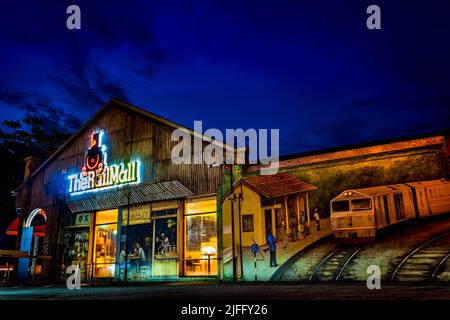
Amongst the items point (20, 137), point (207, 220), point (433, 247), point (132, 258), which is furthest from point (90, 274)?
point (20, 137)

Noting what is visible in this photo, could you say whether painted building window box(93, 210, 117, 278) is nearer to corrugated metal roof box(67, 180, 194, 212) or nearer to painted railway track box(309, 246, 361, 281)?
corrugated metal roof box(67, 180, 194, 212)

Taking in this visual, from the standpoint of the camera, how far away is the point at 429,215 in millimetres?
10773

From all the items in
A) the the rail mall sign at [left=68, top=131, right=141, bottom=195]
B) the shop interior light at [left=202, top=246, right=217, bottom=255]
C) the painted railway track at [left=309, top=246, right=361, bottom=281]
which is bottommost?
the painted railway track at [left=309, top=246, right=361, bottom=281]

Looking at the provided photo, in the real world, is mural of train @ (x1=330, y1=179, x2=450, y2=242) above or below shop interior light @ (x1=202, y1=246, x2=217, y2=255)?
above

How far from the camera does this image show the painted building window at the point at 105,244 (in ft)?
59.6

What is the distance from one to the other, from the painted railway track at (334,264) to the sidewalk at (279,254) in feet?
2.12

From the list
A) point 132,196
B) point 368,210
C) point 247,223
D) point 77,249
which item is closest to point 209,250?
→ point 247,223

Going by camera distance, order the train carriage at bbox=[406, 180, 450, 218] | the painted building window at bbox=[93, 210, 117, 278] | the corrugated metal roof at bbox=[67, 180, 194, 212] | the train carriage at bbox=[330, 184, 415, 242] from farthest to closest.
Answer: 1. the painted building window at bbox=[93, 210, 117, 278]
2. the corrugated metal roof at bbox=[67, 180, 194, 212]
3. the train carriage at bbox=[330, 184, 415, 242]
4. the train carriage at bbox=[406, 180, 450, 218]

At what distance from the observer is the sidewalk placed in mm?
12227

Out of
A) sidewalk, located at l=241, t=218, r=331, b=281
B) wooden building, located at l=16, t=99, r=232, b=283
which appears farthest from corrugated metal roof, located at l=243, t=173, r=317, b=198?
wooden building, located at l=16, t=99, r=232, b=283

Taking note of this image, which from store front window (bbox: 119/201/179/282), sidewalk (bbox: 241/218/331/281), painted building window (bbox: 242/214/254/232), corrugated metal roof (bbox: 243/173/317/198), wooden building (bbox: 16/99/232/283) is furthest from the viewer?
store front window (bbox: 119/201/179/282)

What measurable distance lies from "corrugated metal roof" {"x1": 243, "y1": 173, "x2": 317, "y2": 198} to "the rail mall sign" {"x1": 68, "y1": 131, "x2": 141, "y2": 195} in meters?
6.15

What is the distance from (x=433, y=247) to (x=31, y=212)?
19.9 meters

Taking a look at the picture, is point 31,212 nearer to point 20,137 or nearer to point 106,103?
point 106,103
